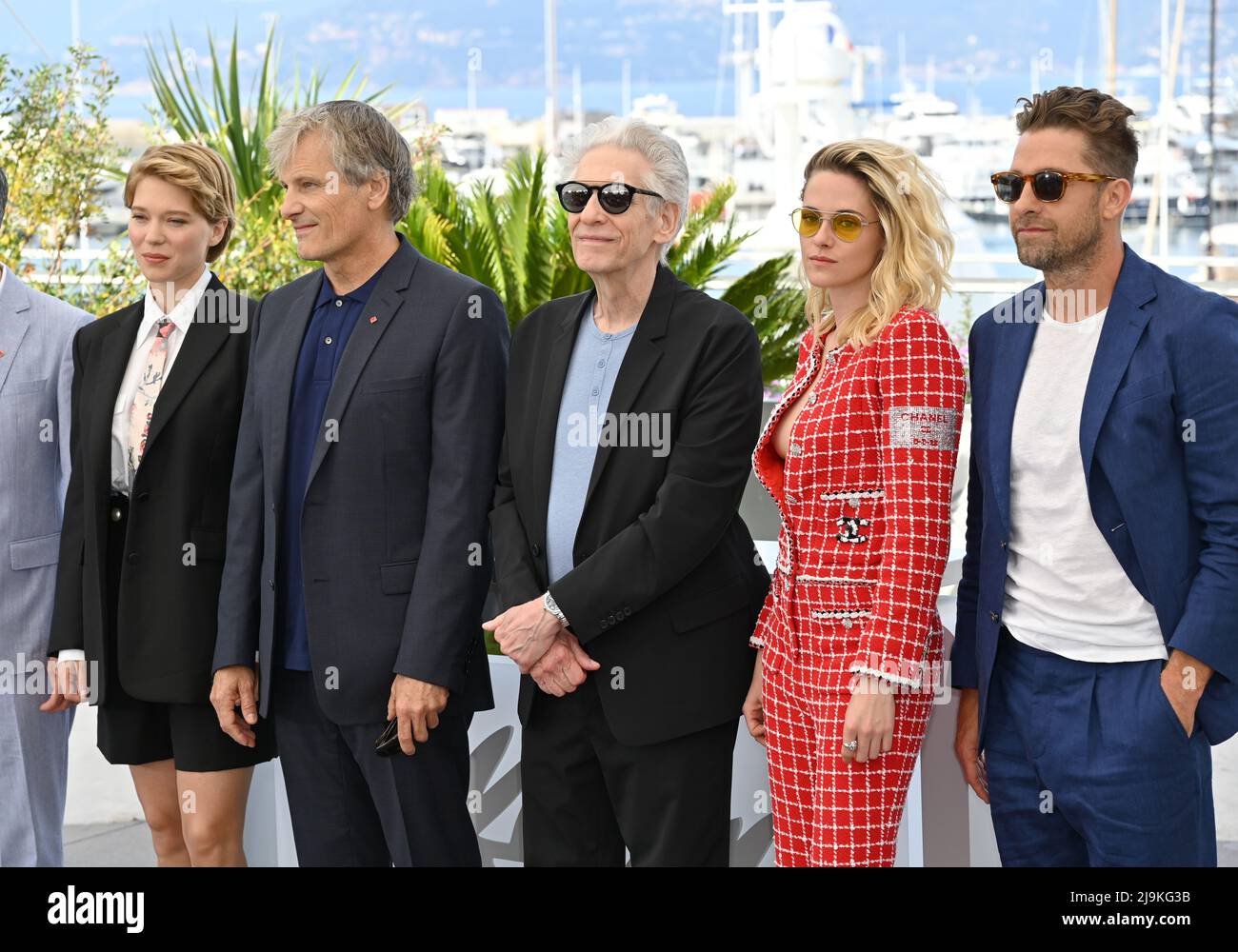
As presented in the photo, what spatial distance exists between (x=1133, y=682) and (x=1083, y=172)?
3.18 ft

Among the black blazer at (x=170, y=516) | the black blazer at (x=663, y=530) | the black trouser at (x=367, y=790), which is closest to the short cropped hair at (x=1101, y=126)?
the black blazer at (x=663, y=530)

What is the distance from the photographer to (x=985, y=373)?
2719 mm

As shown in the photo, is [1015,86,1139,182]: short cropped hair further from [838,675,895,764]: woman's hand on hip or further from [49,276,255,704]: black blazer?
[49,276,255,704]: black blazer

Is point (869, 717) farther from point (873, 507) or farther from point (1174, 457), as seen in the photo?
point (1174, 457)

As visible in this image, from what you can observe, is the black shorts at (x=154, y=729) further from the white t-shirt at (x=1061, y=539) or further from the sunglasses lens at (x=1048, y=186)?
the sunglasses lens at (x=1048, y=186)

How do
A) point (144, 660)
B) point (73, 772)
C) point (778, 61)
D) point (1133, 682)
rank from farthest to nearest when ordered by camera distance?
1. point (778, 61)
2. point (73, 772)
3. point (144, 660)
4. point (1133, 682)

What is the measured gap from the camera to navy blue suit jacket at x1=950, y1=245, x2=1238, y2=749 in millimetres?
2408

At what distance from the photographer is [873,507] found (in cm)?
261

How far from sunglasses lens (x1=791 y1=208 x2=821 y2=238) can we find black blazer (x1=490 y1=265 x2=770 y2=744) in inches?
9.6

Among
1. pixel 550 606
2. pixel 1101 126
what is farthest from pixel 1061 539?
pixel 550 606

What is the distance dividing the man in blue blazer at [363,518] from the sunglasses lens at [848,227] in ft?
2.65

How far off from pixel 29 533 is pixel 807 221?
2126mm
